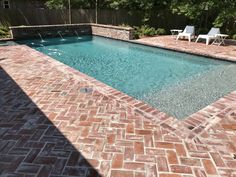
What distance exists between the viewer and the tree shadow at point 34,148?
8.52 feet

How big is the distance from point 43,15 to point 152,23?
7.73 metres

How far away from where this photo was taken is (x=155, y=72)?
25.1 ft

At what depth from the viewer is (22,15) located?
48.6ft

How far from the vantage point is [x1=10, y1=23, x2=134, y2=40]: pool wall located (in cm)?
1273

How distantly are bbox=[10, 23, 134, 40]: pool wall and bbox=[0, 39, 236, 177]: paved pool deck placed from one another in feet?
28.1

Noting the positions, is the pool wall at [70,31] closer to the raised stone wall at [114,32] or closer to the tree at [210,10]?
the raised stone wall at [114,32]

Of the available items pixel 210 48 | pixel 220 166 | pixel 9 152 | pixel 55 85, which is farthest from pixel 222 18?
pixel 9 152

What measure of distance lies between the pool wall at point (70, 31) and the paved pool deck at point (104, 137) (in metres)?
8.55

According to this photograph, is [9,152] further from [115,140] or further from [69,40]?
[69,40]

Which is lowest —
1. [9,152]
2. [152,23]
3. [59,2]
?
[9,152]

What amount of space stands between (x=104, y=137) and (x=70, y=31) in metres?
12.9

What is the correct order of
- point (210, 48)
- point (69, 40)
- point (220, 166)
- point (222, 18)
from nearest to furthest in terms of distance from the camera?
1. point (220, 166)
2. point (210, 48)
3. point (222, 18)
4. point (69, 40)

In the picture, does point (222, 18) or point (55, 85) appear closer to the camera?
point (55, 85)

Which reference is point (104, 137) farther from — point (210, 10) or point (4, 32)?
point (210, 10)
